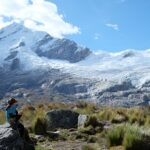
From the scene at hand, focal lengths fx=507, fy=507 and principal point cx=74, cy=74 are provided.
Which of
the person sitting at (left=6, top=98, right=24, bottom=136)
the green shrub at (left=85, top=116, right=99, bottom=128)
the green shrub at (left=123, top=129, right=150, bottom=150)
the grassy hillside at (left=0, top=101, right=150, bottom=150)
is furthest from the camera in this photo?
the green shrub at (left=85, top=116, right=99, bottom=128)

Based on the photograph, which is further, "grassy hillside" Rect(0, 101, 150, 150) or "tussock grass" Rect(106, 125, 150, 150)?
"grassy hillside" Rect(0, 101, 150, 150)

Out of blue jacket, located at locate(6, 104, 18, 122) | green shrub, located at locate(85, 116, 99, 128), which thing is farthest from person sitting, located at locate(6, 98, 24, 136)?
green shrub, located at locate(85, 116, 99, 128)

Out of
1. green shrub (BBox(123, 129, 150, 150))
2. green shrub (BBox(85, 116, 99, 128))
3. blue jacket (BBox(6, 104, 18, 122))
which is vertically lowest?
green shrub (BBox(123, 129, 150, 150))

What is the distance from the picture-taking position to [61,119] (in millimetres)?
24750

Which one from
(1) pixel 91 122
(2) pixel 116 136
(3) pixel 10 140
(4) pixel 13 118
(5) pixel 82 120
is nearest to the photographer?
(3) pixel 10 140

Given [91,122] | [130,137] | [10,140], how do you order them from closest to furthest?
1. [10,140]
2. [130,137]
3. [91,122]

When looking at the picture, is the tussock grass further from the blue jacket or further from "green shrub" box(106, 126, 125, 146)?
the blue jacket

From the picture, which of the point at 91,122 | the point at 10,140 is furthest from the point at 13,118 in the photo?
the point at 91,122

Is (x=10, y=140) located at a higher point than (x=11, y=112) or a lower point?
lower

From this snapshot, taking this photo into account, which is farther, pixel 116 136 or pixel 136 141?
pixel 116 136

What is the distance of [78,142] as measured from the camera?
19.1 metres

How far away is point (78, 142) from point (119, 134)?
2.85m

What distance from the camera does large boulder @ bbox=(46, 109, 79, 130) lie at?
24.4 meters

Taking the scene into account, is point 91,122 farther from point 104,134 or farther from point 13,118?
point 13,118
